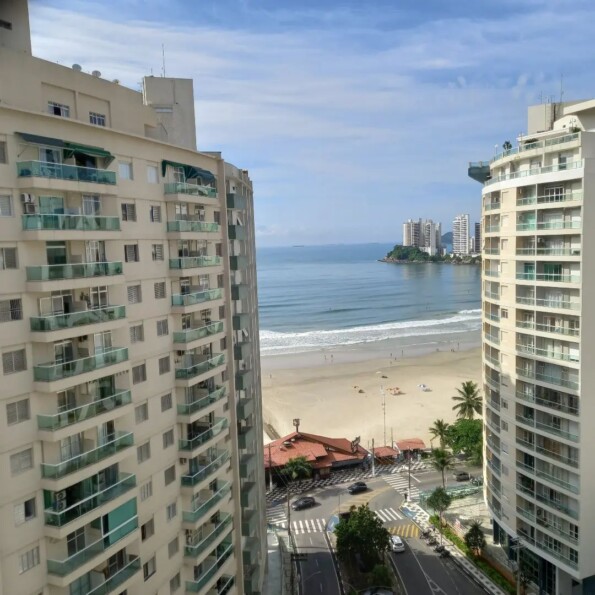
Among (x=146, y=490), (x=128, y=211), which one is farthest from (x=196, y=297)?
(x=146, y=490)

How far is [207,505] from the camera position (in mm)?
25375

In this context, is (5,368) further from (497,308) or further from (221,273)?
(497,308)

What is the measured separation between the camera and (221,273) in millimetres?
27188

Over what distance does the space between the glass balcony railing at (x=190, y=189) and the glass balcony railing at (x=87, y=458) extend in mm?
9412

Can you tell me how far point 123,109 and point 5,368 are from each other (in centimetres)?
1161

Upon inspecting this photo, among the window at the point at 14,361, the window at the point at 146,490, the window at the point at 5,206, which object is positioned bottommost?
the window at the point at 146,490

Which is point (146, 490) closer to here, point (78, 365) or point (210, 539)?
point (210, 539)

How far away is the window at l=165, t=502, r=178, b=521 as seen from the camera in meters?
23.4

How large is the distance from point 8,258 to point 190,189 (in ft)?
29.4

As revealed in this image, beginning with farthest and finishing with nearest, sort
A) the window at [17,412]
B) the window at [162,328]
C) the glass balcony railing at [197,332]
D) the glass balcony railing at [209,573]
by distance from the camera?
the glass balcony railing at [209,573], the glass balcony railing at [197,332], the window at [162,328], the window at [17,412]

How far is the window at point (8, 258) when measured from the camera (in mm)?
16438

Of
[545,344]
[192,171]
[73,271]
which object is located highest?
[192,171]

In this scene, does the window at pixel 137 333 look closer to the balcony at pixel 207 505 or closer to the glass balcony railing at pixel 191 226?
the glass balcony railing at pixel 191 226

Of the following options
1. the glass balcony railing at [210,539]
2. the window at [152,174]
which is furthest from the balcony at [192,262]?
the glass balcony railing at [210,539]
